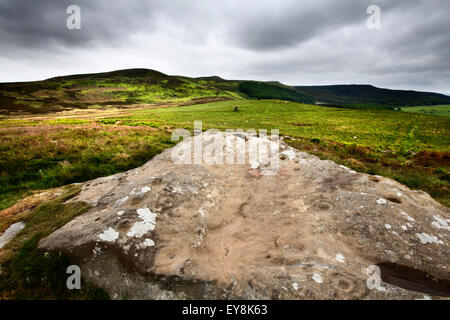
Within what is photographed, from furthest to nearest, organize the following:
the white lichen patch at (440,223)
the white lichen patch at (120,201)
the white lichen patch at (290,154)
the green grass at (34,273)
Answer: the white lichen patch at (290,154) < the white lichen patch at (120,201) < the white lichen patch at (440,223) < the green grass at (34,273)

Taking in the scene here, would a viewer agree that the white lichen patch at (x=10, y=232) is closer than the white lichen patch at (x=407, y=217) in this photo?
Yes

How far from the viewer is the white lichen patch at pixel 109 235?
17.3ft

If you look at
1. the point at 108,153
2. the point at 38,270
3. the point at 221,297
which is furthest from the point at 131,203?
the point at 108,153

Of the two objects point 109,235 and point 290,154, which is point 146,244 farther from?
point 290,154

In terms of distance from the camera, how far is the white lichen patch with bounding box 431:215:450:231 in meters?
6.18

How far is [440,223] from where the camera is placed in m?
6.34

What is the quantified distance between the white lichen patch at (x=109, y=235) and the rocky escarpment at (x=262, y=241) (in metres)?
0.02

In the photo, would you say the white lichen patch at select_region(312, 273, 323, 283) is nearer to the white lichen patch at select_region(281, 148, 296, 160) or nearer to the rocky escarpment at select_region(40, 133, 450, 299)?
the rocky escarpment at select_region(40, 133, 450, 299)

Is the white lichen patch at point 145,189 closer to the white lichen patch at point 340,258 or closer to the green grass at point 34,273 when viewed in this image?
the green grass at point 34,273

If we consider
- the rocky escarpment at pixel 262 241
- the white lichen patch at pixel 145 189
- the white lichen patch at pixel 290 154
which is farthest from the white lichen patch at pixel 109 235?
the white lichen patch at pixel 290 154

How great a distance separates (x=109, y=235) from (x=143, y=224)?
35.5 inches

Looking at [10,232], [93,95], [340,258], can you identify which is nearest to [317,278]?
[340,258]

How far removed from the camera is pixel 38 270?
15.7 feet
